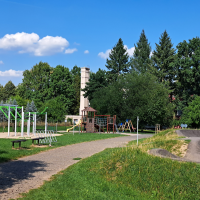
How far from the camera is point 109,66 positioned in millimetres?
64812

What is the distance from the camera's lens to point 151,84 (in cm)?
4306

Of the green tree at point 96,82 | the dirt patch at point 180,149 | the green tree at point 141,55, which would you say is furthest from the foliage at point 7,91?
the dirt patch at point 180,149

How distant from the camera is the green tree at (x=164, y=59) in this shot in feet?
182


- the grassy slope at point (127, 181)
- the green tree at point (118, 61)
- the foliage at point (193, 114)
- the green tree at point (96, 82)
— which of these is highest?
the green tree at point (118, 61)

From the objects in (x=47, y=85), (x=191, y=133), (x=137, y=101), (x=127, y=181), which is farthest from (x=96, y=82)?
(x=127, y=181)

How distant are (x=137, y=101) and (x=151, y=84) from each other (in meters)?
4.11

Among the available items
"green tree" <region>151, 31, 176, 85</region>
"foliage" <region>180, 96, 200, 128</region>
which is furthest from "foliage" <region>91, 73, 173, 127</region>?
"green tree" <region>151, 31, 176, 85</region>

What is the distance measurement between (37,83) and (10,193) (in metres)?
65.4

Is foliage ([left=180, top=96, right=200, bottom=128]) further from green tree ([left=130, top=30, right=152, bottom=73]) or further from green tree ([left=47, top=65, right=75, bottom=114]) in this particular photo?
green tree ([left=47, top=65, right=75, bottom=114])

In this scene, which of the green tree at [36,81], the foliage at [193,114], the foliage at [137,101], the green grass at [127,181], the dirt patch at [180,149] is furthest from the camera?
the green tree at [36,81]

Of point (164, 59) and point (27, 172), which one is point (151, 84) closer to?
point (164, 59)

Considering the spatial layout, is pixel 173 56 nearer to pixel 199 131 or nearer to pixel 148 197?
pixel 199 131

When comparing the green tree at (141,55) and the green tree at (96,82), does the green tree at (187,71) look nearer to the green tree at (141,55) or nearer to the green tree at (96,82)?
the green tree at (141,55)

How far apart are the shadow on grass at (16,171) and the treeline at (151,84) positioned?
1142 inches
